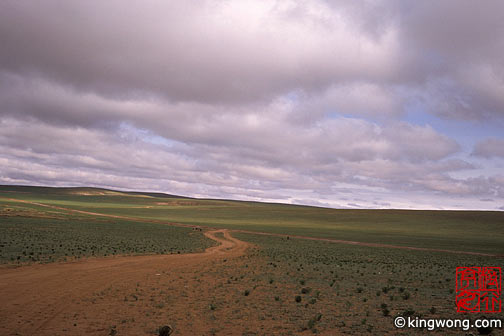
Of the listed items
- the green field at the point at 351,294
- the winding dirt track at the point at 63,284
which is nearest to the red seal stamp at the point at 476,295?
the green field at the point at 351,294

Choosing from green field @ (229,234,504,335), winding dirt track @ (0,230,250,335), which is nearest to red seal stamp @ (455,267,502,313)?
green field @ (229,234,504,335)

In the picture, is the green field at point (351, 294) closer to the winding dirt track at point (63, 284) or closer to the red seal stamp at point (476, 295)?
the red seal stamp at point (476, 295)

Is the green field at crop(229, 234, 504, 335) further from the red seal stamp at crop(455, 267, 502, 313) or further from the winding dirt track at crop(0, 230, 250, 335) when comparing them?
the winding dirt track at crop(0, 230, 250, 335)

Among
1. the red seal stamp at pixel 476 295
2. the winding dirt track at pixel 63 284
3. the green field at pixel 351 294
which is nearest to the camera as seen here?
the winding dirt track at pixel 63 284

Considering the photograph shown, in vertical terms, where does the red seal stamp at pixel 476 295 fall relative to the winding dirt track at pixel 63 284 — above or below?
above

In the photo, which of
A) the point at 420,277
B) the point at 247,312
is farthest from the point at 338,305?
the point at 420,277

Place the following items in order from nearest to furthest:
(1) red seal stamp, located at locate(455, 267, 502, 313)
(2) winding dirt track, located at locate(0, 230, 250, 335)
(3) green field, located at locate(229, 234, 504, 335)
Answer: (2) winding dirt track, located at locate(0, 230, 250, 335)
(3) green field, located at locate(229, 234, 504, 335)
(1) red seal stamp, located at locate(455, 267, 502, 313)

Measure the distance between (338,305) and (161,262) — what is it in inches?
645

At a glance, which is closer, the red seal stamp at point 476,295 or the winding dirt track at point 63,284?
the winding dirt track at point 63,284

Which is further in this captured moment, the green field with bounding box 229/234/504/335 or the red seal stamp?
the red seal stamp

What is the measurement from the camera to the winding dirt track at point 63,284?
37.3ft

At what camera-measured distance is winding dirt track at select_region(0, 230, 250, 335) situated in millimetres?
11375

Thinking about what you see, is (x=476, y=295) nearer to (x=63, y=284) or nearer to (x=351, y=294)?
(x=351, y=294)

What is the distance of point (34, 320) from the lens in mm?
11539
